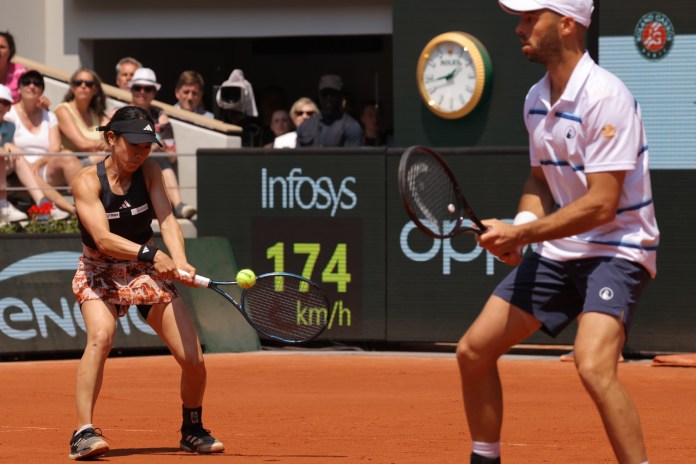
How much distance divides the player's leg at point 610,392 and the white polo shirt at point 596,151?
0.38m

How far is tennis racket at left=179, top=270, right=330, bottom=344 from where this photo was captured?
304 inches

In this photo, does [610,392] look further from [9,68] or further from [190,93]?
[9,68]

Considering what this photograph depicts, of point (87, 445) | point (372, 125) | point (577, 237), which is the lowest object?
point (87, 445)

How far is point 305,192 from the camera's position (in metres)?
13.4

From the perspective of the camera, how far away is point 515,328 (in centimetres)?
562

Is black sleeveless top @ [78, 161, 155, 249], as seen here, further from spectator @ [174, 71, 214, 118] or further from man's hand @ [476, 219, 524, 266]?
spectator @ [174, 71, 214, 118]

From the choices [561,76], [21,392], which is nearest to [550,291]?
[561,76]

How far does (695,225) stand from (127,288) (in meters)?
6.60

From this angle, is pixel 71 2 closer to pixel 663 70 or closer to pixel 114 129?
pixel 663 70

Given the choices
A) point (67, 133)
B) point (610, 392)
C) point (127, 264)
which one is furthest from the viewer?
point (67, 133)

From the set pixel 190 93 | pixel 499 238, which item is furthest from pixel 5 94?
pixel 499 238

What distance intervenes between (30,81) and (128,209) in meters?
6.47

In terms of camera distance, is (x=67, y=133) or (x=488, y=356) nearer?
(x=488, y=356)

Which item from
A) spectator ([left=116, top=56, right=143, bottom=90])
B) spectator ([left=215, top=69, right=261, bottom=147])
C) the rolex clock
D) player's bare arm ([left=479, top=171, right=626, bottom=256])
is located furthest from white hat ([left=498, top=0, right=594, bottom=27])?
spectator ([left=116, top=56, right=143, bottom=90])
